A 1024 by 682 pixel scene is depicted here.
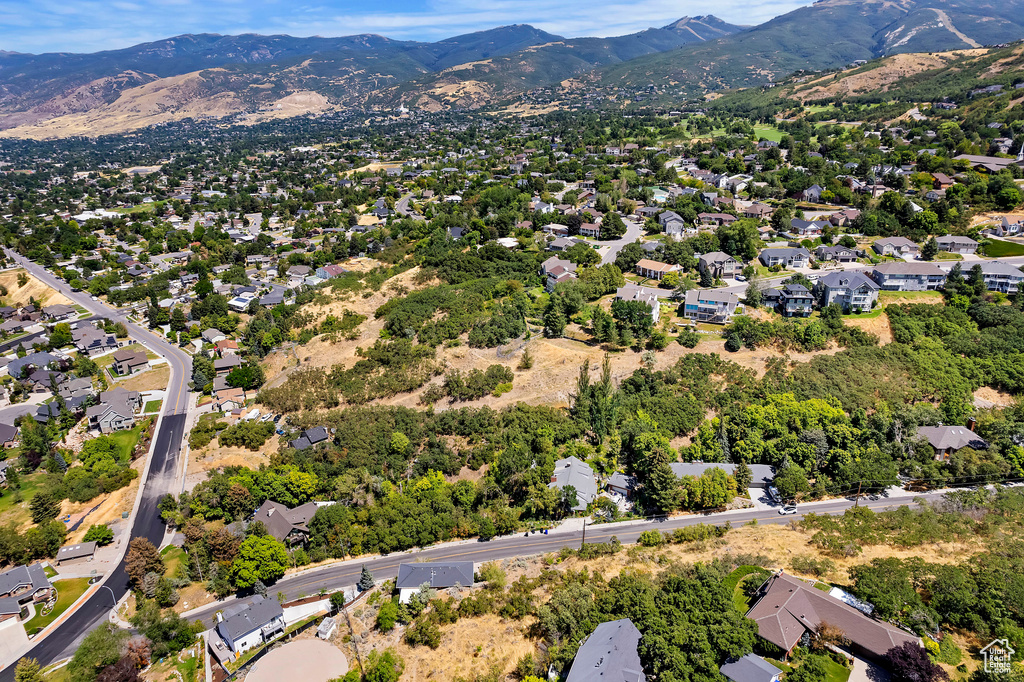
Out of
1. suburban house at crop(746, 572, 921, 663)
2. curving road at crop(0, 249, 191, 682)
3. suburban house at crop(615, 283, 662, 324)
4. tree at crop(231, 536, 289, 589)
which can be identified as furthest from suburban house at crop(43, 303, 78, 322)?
suburban house at crop(746, 572, 921, 663)

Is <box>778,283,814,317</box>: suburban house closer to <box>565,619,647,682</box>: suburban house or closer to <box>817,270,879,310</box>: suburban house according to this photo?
<box>817,270,879,310</box>: suburban house

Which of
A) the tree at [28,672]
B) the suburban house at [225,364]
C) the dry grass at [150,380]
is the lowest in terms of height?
the tree at [28,672]

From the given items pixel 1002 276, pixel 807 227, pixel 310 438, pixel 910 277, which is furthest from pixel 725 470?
pixel 807 227

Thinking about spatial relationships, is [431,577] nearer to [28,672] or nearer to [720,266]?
[28,672]

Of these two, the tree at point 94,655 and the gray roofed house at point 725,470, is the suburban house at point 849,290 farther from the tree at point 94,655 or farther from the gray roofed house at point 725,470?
the tree at point 94,655

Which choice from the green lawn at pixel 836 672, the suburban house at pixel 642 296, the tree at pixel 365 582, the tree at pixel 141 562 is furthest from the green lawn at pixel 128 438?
the green lawn at pixel 836 672

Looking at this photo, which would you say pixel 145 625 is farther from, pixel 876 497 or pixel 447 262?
pixel 447 262
